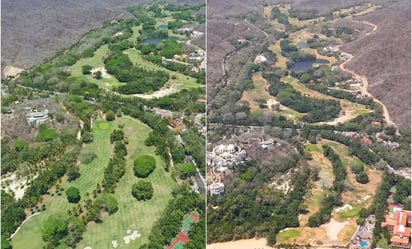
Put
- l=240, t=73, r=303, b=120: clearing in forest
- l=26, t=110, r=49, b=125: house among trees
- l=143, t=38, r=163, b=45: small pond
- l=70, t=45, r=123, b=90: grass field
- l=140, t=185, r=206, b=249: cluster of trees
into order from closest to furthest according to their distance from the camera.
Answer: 1. l=140, t=185, r=206, b=249: cluster of trees
2. l=26, t=110, r=49, b=125: house among trees
3. l=240, t=73, r=303, b=120: clearing in forest
4. l=70, t=45, r=123, b=90: grass field
5. l=143, t=38, r=163, b=45: small pond

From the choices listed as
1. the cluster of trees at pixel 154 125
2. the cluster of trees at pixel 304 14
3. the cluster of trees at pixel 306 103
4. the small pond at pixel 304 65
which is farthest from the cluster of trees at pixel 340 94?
the cluster of trees at pixel 304 14

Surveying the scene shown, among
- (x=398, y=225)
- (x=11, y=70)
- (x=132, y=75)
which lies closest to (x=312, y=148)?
(x=398, y=225)

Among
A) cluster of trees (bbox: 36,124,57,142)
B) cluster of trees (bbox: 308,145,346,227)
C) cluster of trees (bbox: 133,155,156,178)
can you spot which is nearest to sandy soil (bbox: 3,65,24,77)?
cluster of trees (bbox: 36,124,57,142)

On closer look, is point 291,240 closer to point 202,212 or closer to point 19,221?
point 202,212

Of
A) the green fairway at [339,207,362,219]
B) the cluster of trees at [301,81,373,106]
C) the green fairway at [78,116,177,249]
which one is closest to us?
the green fairway at [78,116,177,249]

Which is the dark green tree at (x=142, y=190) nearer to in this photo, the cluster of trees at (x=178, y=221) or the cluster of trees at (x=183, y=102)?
the cluster of trees at (x=178, y=221)

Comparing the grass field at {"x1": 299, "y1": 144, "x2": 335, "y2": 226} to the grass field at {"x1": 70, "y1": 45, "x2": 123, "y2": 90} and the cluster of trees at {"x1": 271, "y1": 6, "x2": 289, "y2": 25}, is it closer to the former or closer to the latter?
the grass field at {"x1": 70, "y1": 45, "x2": 123, "y2": 90}

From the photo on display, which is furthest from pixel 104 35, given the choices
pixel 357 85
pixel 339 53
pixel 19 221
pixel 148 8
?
pixel 19 221
